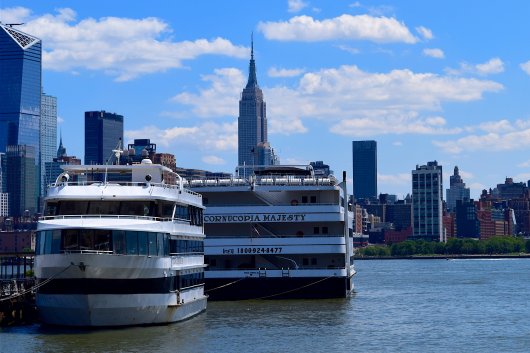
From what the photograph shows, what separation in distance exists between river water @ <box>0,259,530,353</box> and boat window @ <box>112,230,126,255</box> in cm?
379

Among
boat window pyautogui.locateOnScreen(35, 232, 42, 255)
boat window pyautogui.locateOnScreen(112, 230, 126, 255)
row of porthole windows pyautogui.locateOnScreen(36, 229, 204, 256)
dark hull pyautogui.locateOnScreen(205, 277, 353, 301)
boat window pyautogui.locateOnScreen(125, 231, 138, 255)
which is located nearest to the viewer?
row of porthole windows pyautogui.locateOnScreen(36, 229, 204, 256)

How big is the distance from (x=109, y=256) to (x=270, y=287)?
23.1 m

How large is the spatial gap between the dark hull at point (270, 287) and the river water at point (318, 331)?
0.74m

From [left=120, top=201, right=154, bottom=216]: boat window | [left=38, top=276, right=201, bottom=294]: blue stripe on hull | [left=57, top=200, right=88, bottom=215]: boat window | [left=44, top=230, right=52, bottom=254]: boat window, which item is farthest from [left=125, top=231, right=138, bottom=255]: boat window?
[left=44, top=230, right=52, bottom=254]: boat window

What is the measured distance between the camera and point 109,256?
46.9 m

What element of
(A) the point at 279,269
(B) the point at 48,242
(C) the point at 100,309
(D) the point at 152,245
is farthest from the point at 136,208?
(A) the point at 279,269

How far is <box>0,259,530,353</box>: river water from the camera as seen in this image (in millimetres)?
46000

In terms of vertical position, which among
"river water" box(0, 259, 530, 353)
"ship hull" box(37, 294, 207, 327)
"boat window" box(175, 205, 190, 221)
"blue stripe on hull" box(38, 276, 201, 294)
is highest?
"boat window" box(175, 205, 190, 221)

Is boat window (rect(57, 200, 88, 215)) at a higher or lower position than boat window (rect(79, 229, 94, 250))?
higher

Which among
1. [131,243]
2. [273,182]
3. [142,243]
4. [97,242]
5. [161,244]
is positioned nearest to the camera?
[97,242]

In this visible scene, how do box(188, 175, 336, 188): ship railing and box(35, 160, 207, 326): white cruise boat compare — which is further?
box(188, 175, 336, 188): ship railing

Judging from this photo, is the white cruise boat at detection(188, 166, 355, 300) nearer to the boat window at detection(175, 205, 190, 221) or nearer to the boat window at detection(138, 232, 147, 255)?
the boat window at detection(175, 205, 190, 221)

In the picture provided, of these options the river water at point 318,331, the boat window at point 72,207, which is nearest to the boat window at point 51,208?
the boat window at point 72,207

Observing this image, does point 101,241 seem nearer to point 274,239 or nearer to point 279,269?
point 274,239
